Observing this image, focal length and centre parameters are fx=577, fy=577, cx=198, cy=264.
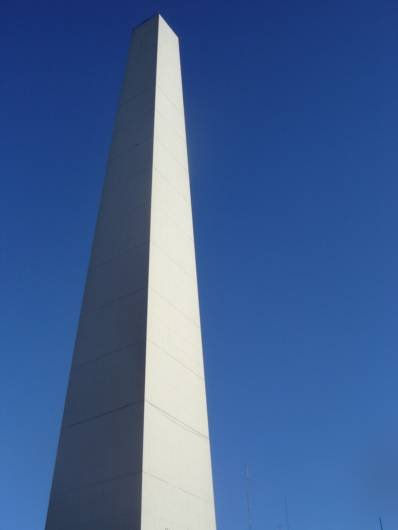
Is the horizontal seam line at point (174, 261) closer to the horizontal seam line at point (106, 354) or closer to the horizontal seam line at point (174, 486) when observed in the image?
the horizontal seam line at point (106, 354)

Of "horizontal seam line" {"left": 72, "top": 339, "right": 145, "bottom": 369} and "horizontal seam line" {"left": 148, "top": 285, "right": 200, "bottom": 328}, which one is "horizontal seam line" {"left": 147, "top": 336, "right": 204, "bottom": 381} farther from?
"horizontal seam line" {"left": 148, "top": 285, "right": 200, "bottom": 328}

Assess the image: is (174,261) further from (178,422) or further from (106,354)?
(178,422)

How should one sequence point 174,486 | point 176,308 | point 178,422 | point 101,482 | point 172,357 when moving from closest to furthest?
1. point 101,482
2. point 174,486
3. point 178,422
4. point 172,357
5. point 176,308

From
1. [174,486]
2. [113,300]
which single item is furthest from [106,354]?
[174,486]

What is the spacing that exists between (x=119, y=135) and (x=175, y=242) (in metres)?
3.55

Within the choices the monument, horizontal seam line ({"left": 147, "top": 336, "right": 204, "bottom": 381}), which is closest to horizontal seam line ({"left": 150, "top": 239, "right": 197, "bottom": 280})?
the monument

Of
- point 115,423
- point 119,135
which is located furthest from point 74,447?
point 119,135

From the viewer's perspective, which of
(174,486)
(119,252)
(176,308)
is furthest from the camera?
(119,252)

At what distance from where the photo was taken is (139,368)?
8.09 meters

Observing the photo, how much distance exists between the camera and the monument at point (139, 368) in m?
7.29

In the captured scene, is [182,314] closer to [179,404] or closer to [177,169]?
[179,404]

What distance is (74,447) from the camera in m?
8.10

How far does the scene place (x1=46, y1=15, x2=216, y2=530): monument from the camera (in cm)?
729

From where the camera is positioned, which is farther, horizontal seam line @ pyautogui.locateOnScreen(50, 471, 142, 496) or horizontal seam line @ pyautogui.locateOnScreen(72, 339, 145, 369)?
horizontal seam line @ pyautogui.locateOnScreen(72, 339, 145, 369)
